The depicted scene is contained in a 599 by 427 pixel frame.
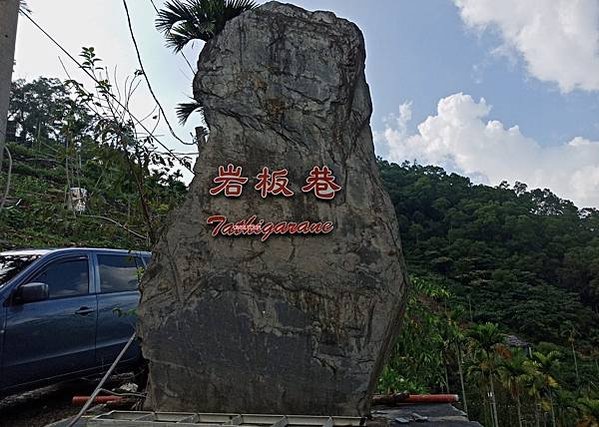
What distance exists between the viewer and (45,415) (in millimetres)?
4586

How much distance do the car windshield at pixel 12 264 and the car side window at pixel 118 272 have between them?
0.66 meters

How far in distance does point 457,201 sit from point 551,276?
272 inches

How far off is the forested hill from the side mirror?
22.6 metres

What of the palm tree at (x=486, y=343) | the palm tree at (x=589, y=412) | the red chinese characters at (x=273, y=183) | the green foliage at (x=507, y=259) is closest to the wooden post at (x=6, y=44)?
the red chinese characters at (x=273, y=183)

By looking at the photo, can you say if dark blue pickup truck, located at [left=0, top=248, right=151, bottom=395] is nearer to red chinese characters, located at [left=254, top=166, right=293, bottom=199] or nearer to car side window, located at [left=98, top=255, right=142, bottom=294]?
car side window, located at [left=98, top=255, right=142, bottom=294]

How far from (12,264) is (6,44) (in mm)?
1848

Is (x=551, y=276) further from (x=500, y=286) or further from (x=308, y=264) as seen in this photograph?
(x=308, y=264)

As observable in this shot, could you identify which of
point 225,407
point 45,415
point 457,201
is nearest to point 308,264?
point 225,407

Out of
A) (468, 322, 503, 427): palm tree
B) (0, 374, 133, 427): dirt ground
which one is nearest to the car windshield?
(0, 374, 133, 427): dirt ground

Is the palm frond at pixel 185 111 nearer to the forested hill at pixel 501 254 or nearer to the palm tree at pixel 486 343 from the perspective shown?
the palm tree at pixel 486 343

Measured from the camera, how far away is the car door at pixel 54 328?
4.00 meters

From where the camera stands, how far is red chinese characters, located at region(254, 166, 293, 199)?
319 cm

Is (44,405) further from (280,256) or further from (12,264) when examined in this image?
(280,256)

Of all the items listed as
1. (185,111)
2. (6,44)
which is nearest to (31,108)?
(185,111)
